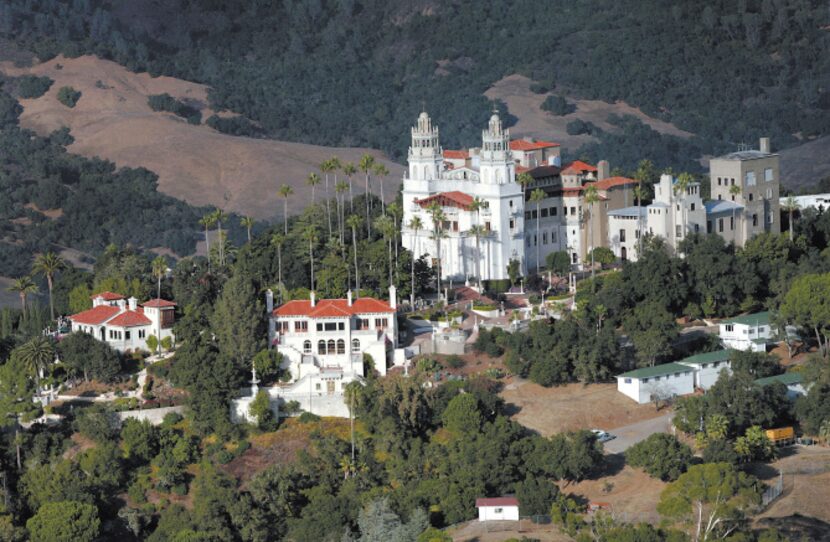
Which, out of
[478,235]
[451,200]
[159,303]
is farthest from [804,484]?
[159,303]

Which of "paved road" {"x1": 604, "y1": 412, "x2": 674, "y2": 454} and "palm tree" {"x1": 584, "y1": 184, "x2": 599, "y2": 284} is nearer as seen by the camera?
"paved road" {"x1": 604, "y1": 412, "x2": 674, "y2": 454}

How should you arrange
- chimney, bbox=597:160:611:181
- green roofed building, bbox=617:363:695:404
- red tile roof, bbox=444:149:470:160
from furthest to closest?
chimney, bbox=597:160:611:181, red tile roof, bbox=444:149:470:160, green roofed building, bbox=617:363:695:404

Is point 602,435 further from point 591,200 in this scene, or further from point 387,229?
point 591,200

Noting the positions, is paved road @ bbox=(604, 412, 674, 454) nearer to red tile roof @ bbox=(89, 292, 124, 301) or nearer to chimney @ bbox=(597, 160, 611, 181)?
chimney @ bbox=(597, 160, 611, 181)

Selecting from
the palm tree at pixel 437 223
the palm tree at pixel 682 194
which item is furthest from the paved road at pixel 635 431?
the palm tree at pixel 682 194

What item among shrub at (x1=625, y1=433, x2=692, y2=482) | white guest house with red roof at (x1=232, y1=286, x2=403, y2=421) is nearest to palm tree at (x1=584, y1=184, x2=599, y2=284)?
white guest house with red roof at (x1=232, y1=286, x2=403, y2=421)
